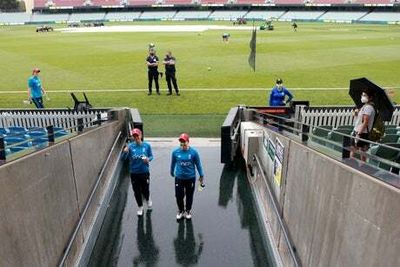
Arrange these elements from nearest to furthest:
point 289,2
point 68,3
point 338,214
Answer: point 338,214, point 289,2, point 68,3

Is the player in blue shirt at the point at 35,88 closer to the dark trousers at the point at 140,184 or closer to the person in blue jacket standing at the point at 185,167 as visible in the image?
the dark trousers at the point at 140,184

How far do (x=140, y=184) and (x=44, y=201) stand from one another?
266 centimetres

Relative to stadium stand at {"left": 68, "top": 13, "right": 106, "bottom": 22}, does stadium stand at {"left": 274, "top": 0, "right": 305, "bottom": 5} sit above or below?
above

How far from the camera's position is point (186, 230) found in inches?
275

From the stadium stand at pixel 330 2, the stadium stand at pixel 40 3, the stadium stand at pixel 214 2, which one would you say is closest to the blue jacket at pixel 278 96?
the stadium stand at pixel 330 2

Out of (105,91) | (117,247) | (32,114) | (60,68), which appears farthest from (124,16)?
(117,247)

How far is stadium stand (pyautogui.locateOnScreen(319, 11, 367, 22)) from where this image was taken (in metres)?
77.8

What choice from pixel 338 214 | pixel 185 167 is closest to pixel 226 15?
pixel 185 167

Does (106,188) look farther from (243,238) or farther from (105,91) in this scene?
(105,91)

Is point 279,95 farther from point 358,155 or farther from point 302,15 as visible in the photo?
point 302,15

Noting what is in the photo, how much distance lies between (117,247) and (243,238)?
208 centimetres

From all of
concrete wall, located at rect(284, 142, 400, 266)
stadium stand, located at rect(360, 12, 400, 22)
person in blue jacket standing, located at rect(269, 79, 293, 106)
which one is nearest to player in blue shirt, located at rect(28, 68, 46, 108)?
person in blue jacket standing, located at rect(269, 79, 293, 106)

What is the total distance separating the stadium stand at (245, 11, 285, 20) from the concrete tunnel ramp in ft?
264

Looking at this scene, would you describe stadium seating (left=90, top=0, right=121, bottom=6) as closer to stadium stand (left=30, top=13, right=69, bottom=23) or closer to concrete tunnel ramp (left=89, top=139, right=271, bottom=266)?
stadium stand (left=30, top=13, right=69, bottom=23)
